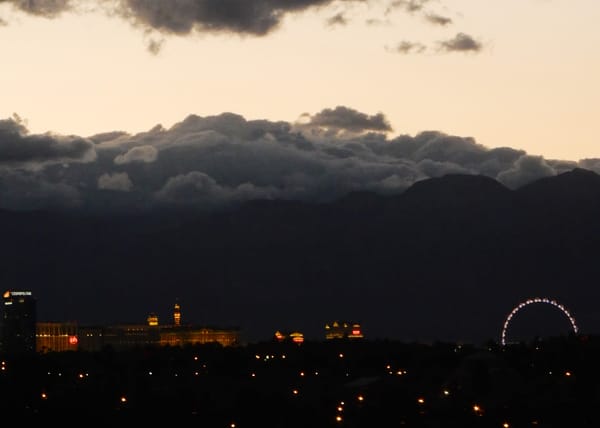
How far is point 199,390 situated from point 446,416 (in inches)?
1685

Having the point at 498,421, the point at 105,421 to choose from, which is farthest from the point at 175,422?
the point at 498,421

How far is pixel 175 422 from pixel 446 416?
86.4ft

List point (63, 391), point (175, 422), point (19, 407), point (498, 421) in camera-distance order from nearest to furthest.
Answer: point (498, 421) → point (175, 422) → point (19, 407) → point (63, 391)

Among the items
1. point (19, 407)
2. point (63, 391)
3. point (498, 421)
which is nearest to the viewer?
point (498, 421)

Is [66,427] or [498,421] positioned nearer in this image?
[498,421]

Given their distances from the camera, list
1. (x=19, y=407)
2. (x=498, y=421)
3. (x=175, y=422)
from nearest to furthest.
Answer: (x=498, y=421)
(x=175, y=422)
(x=19, y=407)

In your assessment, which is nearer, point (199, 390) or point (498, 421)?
point (498, 421)

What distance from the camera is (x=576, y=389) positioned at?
154125 millimetres

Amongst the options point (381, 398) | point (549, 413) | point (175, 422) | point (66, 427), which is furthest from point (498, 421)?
point (66, 427)

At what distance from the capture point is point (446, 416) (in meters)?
136

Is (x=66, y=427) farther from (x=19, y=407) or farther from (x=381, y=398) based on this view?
(x=381, y=398)

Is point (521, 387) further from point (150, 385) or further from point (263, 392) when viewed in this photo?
point (150, 385)

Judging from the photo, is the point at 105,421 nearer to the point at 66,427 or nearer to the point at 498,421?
the point at 66,427

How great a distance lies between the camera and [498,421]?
131 meters
